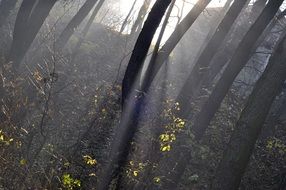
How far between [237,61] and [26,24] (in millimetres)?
5706

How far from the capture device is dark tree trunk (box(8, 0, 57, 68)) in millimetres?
10477


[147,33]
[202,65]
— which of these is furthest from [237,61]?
[147,33]

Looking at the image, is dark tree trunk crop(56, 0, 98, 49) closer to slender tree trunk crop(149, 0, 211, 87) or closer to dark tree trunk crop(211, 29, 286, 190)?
slender tree trunk crop(149, 0, 211, 87)

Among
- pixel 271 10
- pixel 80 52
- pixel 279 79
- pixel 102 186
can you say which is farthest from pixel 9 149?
pixel 80 52

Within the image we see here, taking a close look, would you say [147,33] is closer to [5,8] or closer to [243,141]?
[243,141]

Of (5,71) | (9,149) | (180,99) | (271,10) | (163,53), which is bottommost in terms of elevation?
(9,149)

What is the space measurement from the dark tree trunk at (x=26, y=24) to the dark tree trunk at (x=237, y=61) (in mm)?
5043

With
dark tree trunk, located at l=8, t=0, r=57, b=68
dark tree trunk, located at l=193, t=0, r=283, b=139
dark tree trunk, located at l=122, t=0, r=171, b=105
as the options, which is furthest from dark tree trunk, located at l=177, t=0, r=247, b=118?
dark tree trunk, located at l=122, t=0, r=171, b=105

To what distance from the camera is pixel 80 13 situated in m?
17.6

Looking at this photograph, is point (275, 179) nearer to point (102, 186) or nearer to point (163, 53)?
point (163, 53)

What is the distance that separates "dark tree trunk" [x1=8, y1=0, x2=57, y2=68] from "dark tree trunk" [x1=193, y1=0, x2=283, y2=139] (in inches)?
199

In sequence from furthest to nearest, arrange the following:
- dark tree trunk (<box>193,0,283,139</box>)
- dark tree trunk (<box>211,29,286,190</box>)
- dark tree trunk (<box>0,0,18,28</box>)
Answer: dark tree trunk (<box>0,0,18,28</box>)
dark tree trunk (<box>193,0,283,139</box>)
dark tree trunk (<box>211,29,286,190</box>)

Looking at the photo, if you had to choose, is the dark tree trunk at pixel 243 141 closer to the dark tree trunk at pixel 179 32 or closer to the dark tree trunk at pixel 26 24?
the dark tree trunk at pixel 179 32

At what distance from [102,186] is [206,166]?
18.9ft
